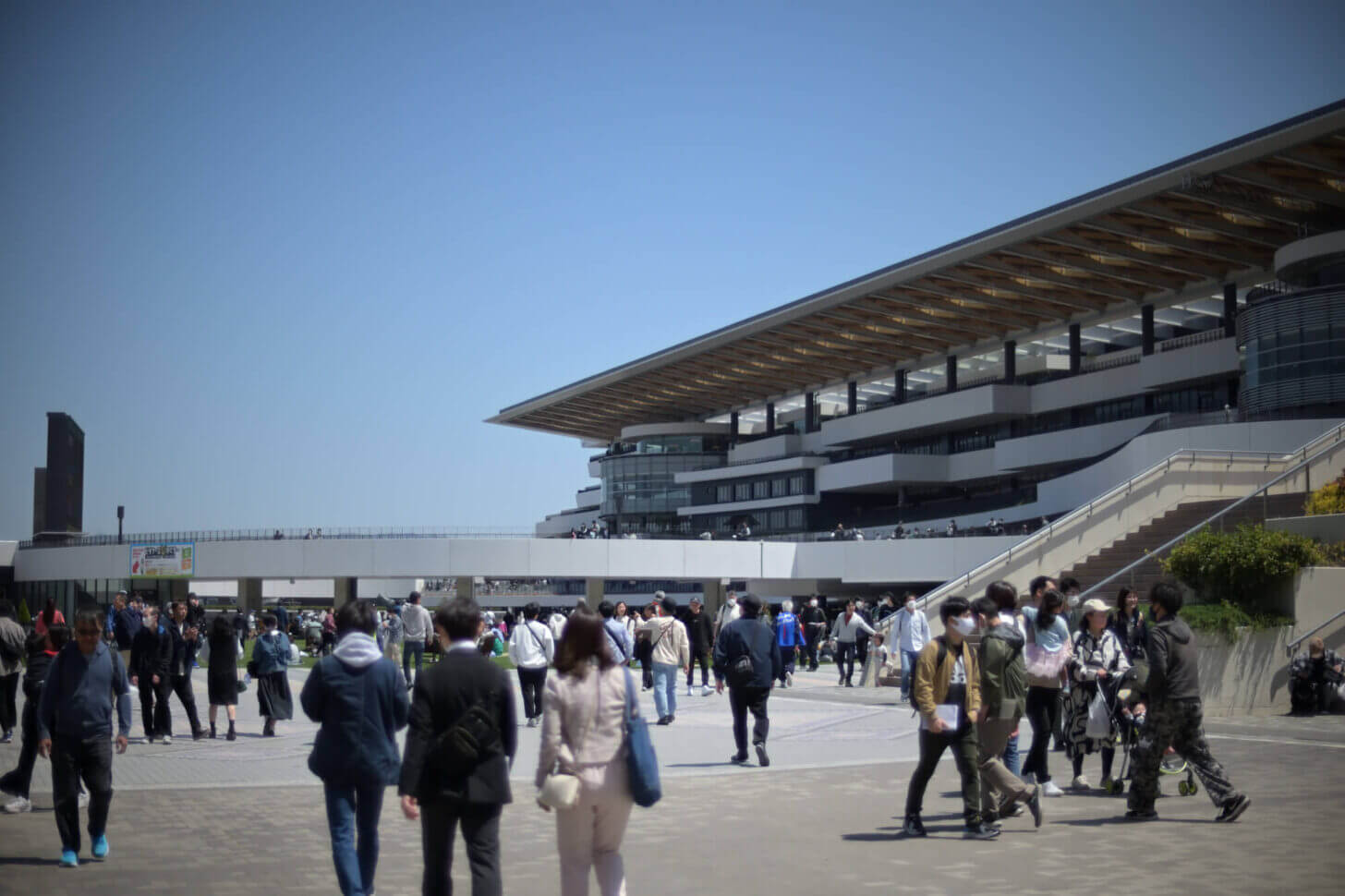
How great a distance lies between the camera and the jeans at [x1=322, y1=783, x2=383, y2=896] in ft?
22.3

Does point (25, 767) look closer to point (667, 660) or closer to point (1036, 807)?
point (1036, 807)

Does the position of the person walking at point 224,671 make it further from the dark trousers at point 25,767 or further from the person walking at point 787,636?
the person walking at point 787,636

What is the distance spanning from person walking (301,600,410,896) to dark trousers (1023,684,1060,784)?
5.64 meters

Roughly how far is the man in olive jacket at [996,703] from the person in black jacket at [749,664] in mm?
3601

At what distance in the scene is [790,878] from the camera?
310 inches

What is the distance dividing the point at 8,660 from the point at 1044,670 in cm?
1089

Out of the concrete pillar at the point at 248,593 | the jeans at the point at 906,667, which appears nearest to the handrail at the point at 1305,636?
the jeans at the point at 906,667

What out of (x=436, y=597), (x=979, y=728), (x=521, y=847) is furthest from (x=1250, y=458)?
(x=436, y=597)

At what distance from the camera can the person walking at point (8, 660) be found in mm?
14578

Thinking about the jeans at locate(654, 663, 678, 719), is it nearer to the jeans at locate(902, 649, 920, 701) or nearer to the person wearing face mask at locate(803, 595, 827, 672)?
the jeans at locate(902, 649, 920, 701)

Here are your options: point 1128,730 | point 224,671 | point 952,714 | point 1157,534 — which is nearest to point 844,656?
point 1157,534

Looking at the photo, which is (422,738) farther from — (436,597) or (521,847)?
(436,597)

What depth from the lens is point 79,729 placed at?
28.3 feet

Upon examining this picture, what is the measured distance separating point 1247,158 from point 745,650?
36.1m
